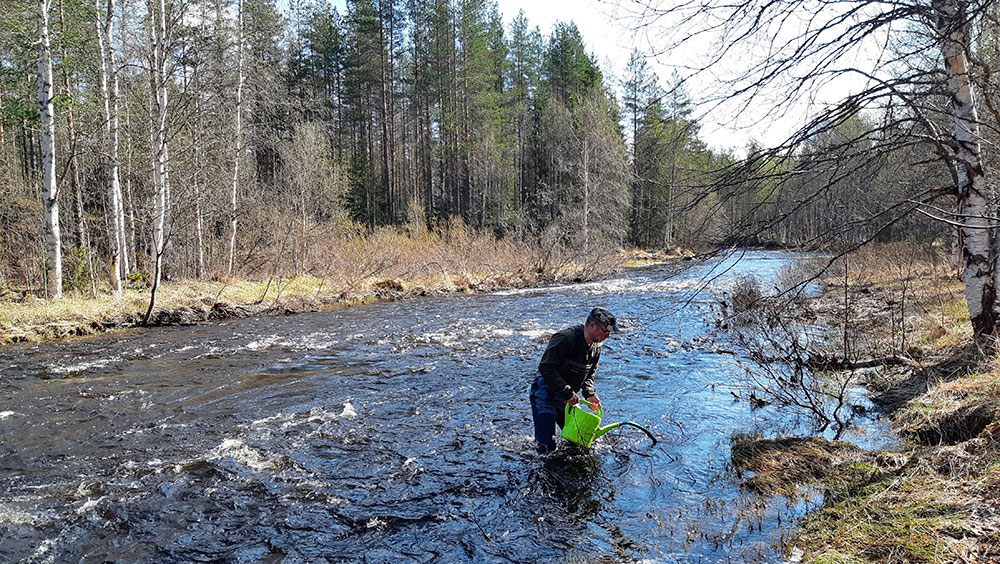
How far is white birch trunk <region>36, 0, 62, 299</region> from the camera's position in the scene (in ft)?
41.9

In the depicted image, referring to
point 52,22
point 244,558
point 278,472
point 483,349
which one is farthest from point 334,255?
point 244,558

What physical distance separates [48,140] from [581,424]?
576 inches

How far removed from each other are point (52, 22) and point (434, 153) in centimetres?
2519

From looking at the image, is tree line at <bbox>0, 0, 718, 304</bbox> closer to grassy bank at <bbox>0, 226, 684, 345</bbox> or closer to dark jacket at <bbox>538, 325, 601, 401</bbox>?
grassy bank at <bbox>0, 226, 684, 345</bbox>

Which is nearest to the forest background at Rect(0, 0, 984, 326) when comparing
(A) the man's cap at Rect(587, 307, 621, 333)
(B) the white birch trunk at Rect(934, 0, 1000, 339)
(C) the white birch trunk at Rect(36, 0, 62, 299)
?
(C) the white birch trunk at Rect(36, 0, 62, 299)

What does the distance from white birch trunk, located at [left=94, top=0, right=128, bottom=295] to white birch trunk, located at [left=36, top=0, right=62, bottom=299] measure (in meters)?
1.49

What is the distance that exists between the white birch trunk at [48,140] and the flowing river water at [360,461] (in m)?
3.35

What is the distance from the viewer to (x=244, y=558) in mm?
4184

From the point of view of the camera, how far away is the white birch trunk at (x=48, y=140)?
12773 mm

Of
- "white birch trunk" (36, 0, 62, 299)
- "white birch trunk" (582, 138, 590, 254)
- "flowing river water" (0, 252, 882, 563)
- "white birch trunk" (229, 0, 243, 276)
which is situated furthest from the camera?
"white birch trunk" (582, 138, 590, 254)

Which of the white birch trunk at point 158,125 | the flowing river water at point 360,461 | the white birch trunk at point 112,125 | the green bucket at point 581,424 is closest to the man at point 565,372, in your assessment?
the green bucket at point 581,424

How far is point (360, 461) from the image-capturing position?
5.91 meters

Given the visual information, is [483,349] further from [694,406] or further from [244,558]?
[244,558]

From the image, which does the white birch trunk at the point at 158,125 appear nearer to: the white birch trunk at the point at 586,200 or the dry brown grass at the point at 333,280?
the dry brown grass at the point at 333,280
